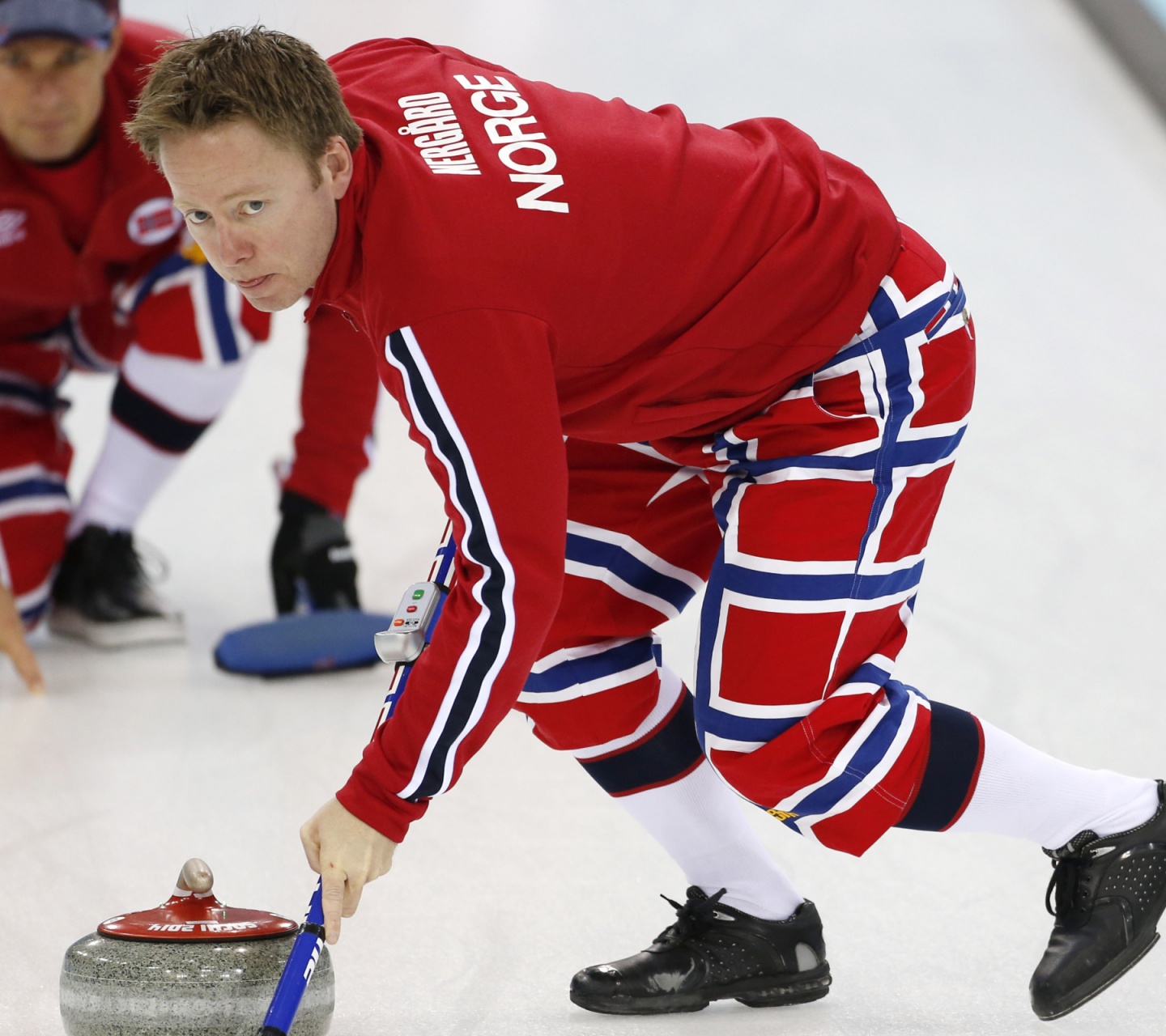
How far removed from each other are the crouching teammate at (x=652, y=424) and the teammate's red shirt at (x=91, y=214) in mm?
1131

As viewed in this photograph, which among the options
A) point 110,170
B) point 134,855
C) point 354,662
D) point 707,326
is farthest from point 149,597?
point 707,326

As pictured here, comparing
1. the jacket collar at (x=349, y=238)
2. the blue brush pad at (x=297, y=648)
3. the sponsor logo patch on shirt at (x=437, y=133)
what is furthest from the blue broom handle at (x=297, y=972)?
the blue brush pad at (x=297, y=648)

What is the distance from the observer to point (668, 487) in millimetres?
1790

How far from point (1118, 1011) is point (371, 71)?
119 cm

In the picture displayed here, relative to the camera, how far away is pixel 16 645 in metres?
2.71

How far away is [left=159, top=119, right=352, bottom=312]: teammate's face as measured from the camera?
4.48 feet

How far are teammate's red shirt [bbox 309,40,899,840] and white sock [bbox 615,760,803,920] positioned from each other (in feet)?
1.13

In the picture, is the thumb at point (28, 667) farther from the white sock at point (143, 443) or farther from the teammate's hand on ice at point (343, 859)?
the teammate's hand on ice at point (343, 859)

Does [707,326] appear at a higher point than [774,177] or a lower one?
lower

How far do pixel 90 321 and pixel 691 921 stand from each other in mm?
1755

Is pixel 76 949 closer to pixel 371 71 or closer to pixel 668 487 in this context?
pixel 668 487

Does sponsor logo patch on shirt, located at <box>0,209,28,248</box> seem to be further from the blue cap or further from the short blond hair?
the short blond hair

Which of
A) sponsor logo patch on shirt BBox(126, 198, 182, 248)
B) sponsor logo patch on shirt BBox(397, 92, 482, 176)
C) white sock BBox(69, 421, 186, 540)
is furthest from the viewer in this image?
white sock BBox(69, 421, 186, 540)

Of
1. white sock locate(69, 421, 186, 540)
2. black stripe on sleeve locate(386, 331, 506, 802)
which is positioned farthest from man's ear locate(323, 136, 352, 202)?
white sock locate(69, 421, 186, 540)
